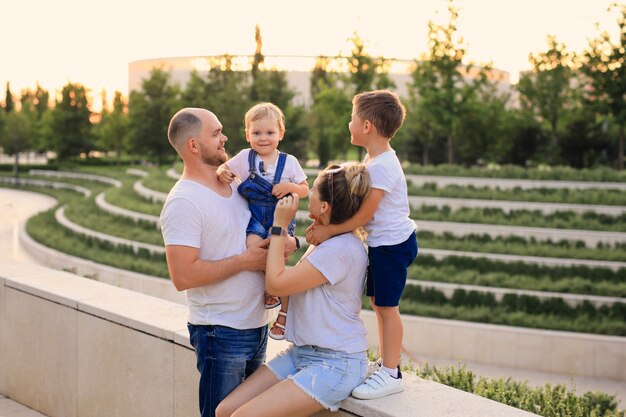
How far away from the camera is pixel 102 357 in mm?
4742

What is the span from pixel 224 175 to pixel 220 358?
86 centimetres

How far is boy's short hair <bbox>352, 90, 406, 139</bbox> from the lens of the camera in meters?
3.57

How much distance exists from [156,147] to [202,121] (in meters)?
44.8

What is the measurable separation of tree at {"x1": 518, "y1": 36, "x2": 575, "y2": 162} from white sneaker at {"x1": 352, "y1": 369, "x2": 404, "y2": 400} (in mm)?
35636

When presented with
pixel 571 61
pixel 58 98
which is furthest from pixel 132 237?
pixel 58 98

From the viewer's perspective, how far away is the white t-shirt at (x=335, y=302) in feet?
10.2

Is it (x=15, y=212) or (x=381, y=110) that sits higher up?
(x=381, y=110)

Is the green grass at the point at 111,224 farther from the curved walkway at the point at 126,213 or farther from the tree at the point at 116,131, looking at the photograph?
the tree at the point at 116,131

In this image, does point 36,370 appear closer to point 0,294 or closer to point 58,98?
point 0,294

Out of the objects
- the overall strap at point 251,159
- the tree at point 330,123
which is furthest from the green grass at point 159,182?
the overall strap at point 251,159

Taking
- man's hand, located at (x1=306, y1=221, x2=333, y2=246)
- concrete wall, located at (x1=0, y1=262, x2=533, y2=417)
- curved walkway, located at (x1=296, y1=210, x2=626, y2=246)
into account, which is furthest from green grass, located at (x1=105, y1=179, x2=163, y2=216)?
man's hand, located at (x1=306, y1=221, x2=333, y2=246)

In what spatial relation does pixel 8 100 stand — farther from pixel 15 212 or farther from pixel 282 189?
pixel 282 189

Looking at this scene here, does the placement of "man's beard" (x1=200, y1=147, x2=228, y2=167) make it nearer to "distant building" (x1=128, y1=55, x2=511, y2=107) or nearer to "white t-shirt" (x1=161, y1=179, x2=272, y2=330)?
"white t-shirt" (x1=161, y1=179, x2=272, y2=330)

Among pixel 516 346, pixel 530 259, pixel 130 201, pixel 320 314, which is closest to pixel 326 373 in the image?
pixel 320 314
